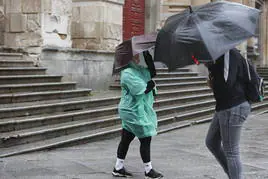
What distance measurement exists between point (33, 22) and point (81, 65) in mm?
1597

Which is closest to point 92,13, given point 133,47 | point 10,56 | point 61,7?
point 61,7

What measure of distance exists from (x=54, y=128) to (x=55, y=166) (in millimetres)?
1654

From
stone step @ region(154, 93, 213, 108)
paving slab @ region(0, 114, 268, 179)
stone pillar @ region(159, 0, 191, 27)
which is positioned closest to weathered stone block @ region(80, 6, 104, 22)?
stone step @ region(154, 93, 213, 108)

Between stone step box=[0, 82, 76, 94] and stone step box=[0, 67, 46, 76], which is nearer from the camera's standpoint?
stone step box=[0, 82, 76, 94]

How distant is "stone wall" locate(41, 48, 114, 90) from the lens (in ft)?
34.8

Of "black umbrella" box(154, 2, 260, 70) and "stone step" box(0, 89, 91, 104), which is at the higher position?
"black umbrella" box(154, 2, 260, 70)

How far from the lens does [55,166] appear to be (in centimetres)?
625

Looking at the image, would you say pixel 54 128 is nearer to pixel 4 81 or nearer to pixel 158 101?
pixel 4 81

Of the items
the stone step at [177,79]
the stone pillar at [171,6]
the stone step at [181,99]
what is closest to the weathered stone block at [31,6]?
the stone step at [181,99]

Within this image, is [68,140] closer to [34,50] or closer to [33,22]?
[34,50]

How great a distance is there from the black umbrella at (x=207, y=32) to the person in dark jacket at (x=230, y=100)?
0.26m

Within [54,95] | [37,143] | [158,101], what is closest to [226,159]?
[37,143]

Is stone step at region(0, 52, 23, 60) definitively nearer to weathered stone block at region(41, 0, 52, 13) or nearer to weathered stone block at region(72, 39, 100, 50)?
weathered stone block at region(41, 0, 52, 13)

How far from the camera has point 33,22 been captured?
10602 mm
